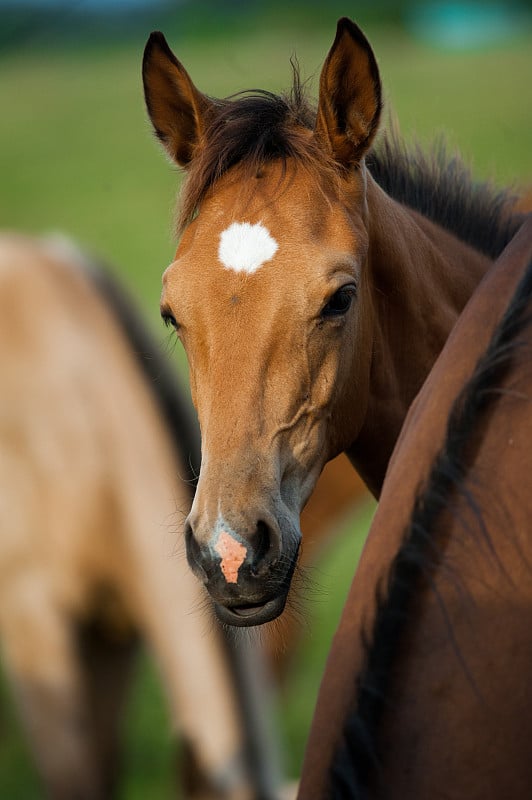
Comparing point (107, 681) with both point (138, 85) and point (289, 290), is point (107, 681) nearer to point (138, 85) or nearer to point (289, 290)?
point (289, 290)

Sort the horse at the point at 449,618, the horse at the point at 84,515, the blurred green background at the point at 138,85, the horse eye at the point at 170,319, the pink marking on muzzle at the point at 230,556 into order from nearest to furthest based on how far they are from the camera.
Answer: the horse at the point at 449,618 → the pink marking on muzzle at the point at 230,556 → the horse eye at the point at 170,319 → the horse at the point at 84,515 → the blurred green background at the point at 138,85

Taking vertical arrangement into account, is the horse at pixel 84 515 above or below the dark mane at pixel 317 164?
below

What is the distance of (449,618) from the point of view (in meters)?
1.27

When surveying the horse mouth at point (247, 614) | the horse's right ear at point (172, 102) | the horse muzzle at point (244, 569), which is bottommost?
the horse mouth at point (247, 614)

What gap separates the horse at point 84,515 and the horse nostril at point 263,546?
2.34 metres

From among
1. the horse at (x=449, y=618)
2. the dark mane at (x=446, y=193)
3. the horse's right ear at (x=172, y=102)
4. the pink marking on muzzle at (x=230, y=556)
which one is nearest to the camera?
the horse at (x=449, y=618)

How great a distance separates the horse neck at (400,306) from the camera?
2.06 meters

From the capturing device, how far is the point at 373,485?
2.26m

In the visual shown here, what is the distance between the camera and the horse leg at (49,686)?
166 inches

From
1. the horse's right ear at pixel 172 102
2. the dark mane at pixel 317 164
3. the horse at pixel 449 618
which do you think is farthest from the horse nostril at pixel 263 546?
the horse's right ear at pixel 172 102

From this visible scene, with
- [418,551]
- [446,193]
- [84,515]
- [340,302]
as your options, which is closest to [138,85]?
[84,515]

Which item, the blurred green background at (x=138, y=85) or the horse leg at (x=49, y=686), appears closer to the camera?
the horse leg at (x=49, y=686)

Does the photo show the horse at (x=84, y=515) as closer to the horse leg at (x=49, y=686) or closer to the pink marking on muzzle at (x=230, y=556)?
the horse leg at (x=49, y=686)

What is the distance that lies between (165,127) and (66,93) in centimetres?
2413
